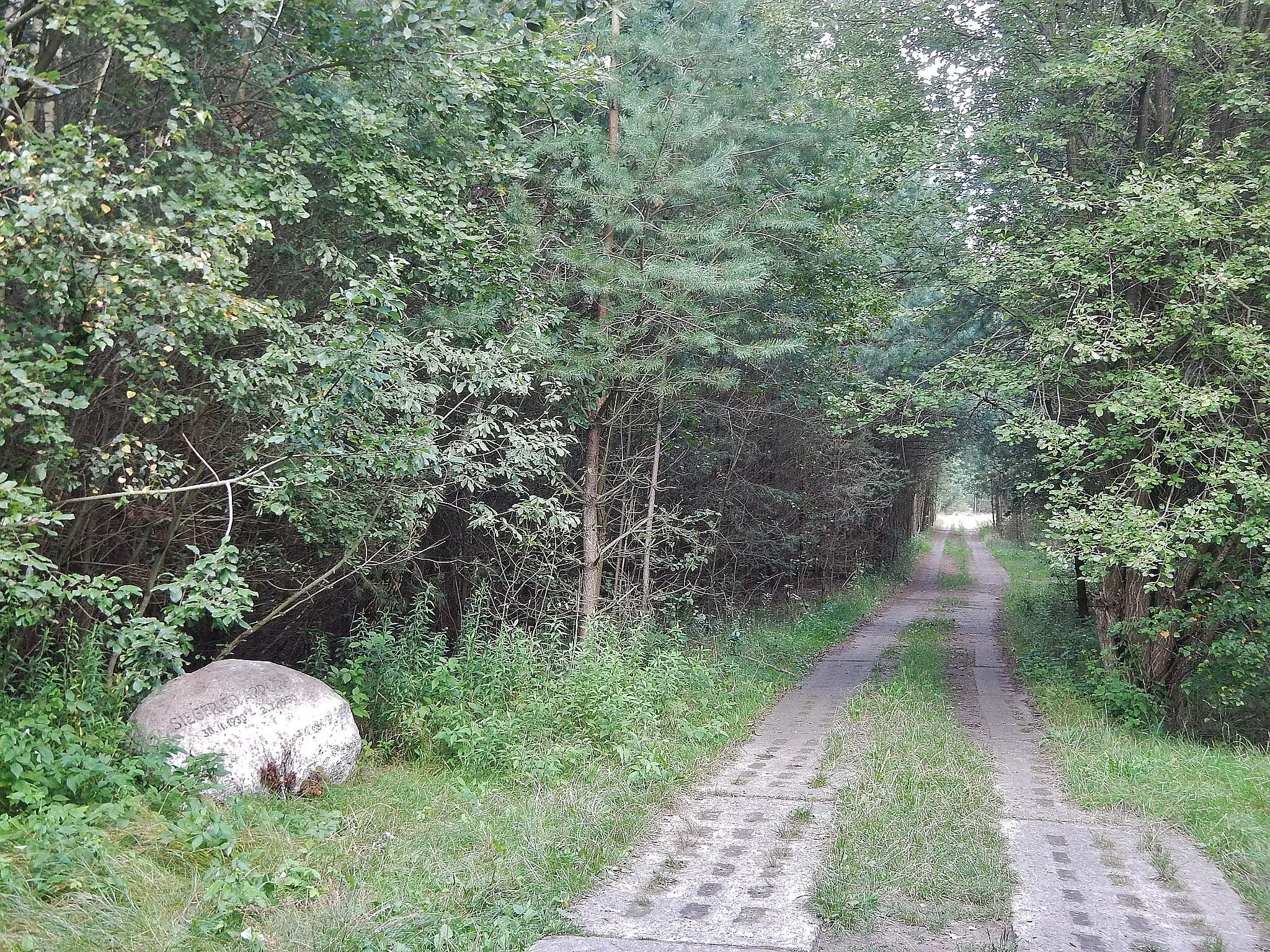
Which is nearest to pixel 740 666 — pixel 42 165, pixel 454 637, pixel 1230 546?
pixel 454 637

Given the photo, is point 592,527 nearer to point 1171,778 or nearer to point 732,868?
point 732,868

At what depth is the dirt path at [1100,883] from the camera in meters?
4.46

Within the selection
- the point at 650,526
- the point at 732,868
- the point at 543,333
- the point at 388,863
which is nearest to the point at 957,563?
the point at 650,526

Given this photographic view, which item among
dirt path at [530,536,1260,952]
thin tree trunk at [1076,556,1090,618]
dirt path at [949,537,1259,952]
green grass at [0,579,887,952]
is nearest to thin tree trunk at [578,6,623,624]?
dirt path at [530,536,1260,952]

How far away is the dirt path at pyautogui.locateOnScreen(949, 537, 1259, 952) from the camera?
4.46 m

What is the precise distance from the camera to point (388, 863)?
5176 mm

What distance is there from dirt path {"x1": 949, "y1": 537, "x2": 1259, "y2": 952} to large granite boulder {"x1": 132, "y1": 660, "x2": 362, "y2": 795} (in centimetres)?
464

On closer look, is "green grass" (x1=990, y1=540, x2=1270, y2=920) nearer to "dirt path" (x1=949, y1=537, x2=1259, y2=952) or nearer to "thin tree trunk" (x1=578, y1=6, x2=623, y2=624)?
"dirt path" (x1=949, y1=537, x2=1259, y2=952)

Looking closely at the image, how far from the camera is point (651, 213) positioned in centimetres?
974

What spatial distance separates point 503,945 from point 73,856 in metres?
2.23

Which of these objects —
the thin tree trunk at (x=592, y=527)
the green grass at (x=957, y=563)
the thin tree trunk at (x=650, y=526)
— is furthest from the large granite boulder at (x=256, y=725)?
the green grass at (x=957, y=563)

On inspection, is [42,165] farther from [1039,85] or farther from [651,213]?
[1039,85]

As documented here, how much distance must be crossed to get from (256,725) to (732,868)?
11.1 feet

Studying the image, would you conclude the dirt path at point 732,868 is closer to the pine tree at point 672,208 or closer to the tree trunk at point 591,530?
the tree trunk at point 591,530
